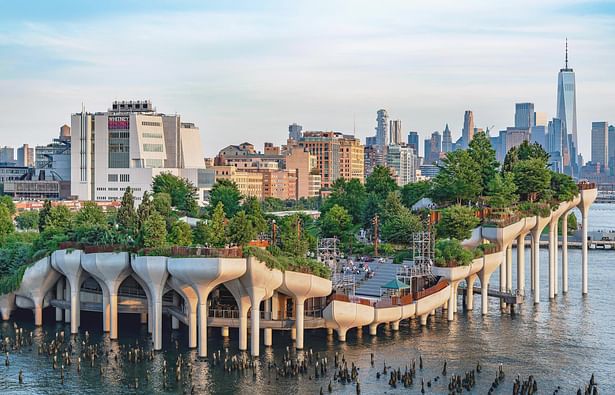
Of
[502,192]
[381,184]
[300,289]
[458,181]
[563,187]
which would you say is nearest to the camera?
[300,289]

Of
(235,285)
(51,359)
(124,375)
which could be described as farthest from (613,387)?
(51,359)

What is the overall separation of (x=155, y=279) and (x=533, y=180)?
5575cm

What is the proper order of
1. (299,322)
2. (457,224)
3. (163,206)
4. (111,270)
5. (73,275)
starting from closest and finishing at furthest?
(299,322), (111,270), (73,275), (457,224), (163,206)

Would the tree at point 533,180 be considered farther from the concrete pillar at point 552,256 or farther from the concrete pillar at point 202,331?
the concrete pillar at point 202,331

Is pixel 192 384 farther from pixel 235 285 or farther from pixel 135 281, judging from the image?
pixel 135 281

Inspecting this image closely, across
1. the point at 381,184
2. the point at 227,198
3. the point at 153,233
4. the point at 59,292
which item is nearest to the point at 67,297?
the point at 59,292

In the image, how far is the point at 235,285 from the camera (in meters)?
80.2

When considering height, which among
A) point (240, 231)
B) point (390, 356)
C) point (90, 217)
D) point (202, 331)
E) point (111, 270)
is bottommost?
point (390, 356)

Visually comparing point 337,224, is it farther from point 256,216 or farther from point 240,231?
point 240,231

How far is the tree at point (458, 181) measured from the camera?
119m

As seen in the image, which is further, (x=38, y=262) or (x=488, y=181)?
(x=488, y=181)

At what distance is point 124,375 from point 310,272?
1798 centimetres

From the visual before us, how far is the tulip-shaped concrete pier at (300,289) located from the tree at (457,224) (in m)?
27.0

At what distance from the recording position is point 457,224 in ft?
342
